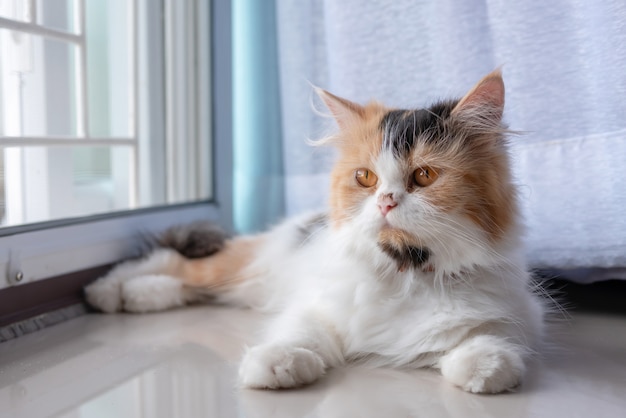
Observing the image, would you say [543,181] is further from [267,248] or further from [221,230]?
[221,230]

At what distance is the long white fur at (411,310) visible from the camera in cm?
102

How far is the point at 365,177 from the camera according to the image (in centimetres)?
117

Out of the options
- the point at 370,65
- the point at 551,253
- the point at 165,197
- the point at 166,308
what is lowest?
the point at 166,308

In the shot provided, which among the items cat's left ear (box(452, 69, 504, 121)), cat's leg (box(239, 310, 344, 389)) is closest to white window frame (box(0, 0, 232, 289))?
cat's leg (box(239, 310, 344, 389))

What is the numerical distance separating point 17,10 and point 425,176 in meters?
1.14

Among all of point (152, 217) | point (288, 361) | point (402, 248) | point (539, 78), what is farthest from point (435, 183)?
point (152, 217)

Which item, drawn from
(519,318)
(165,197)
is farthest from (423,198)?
(165,197)

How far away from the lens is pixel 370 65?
1.80m

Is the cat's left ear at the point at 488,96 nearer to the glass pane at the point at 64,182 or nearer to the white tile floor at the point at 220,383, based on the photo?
the white tile floor at the point at 220,383

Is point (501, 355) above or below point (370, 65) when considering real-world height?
below

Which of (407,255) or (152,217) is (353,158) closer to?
(407,255)

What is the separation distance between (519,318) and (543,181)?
54cm

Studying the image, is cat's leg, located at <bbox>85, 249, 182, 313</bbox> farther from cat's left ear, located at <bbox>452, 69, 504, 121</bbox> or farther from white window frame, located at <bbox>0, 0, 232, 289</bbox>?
cat's left ear, located at <bbox>452, 69, 504, 121</bbox>

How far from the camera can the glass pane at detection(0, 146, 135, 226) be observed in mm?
1664
